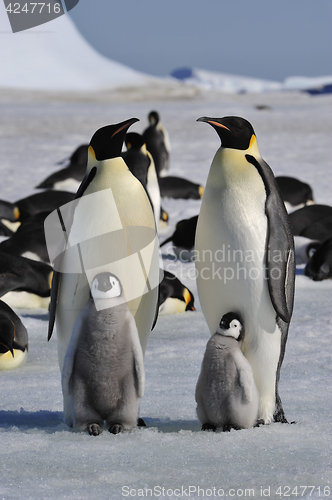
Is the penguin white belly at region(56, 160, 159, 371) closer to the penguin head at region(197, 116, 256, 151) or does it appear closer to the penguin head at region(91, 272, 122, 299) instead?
the penguin head at region(91, 272, 122, 299)

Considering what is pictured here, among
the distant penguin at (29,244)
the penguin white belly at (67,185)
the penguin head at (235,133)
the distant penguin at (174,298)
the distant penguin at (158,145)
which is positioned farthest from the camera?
the distant penguin at (158,145)

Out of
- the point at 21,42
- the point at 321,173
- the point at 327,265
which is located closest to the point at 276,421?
the point at 327,265

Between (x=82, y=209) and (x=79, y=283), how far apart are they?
0.94 ft

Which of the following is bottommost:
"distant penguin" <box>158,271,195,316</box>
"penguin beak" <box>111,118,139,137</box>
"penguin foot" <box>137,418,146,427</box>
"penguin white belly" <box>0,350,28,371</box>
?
"distant penguin" <box>158,271,195,316</box>

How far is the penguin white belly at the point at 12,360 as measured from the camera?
3.32m

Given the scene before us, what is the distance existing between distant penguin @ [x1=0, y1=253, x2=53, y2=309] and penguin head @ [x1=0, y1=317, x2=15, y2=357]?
4.08ft

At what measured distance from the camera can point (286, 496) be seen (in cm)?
179

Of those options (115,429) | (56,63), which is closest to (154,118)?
(115,429)

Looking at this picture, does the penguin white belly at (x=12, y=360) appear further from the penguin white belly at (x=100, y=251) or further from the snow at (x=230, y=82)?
the snow at (x=230, y=82)

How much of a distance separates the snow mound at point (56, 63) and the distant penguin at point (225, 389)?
1715 inches

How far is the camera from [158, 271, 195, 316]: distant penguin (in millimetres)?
4496

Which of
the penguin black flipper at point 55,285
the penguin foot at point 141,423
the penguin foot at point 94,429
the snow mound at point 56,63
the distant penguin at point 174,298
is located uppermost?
the penguin black flipper at point 55,285

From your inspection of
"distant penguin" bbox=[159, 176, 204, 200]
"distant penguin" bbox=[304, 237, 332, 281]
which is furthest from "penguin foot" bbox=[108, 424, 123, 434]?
"distant penguin" bbox=[159, 176, 204, 200]

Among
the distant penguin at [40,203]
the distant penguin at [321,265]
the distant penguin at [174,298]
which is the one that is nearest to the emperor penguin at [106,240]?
the distant penguin at [174,298]
